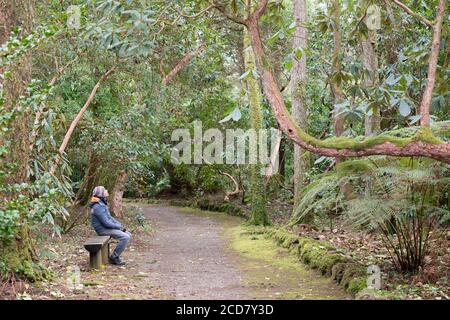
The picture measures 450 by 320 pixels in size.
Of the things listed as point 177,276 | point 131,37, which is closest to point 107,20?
point 131,37

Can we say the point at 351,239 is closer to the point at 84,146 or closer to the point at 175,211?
the point at 84,146

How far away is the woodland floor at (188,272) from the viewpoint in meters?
7.29

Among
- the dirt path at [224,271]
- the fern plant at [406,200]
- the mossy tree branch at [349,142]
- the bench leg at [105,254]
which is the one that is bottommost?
the dirt path at [224,271]

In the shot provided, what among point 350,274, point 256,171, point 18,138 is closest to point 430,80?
point 350,274

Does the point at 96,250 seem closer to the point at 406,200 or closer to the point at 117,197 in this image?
the point at 406,200

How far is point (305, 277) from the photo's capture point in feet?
28.3

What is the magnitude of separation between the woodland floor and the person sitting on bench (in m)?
0.27

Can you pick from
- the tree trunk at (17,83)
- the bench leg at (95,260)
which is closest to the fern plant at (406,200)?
the bench leg at (95,260)

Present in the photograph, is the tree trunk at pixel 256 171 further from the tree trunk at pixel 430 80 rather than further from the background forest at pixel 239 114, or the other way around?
the tree trunk at pixel 430 80

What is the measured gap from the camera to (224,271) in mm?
9430

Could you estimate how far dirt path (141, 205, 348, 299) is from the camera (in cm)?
757

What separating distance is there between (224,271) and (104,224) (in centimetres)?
216
